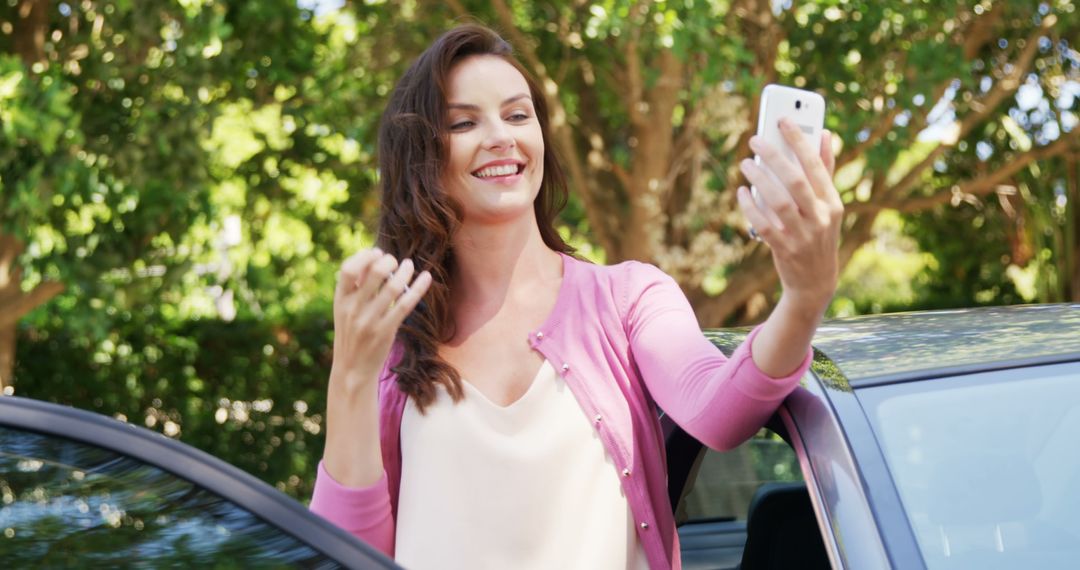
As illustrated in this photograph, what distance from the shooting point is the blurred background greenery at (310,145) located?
5.84m

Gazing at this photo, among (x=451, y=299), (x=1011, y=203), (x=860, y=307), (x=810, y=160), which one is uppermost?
(x=810, y=160)

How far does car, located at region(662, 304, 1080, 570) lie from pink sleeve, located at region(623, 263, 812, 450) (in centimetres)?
11

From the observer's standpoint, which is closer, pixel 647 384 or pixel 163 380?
pixel 647 384

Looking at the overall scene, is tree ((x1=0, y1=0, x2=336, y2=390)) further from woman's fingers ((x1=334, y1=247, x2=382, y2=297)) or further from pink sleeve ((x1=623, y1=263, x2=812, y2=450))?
woman's fingers ((x1=334, y1=247, x2=382, y2=297))

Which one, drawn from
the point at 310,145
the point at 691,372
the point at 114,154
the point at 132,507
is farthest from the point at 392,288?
the point at 310,145

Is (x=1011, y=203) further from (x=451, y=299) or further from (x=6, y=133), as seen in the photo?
(x=451, y=299)

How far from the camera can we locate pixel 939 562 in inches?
69.4

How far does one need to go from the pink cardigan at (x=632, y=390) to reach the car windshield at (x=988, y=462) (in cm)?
19

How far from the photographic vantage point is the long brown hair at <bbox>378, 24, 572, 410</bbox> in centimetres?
214

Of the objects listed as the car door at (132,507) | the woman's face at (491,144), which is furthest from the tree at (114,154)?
the car door at (132,507)

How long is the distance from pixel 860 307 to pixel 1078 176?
3.42m

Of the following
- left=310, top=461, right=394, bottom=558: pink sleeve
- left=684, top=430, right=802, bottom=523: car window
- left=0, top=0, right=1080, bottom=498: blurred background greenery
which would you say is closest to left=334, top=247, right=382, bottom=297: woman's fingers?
left=310, top=461, right=394, bottom=558: pink sleeve

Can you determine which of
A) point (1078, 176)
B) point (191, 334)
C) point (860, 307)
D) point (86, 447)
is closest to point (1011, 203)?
point (1078, 176)

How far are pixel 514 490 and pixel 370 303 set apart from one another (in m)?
0.46
